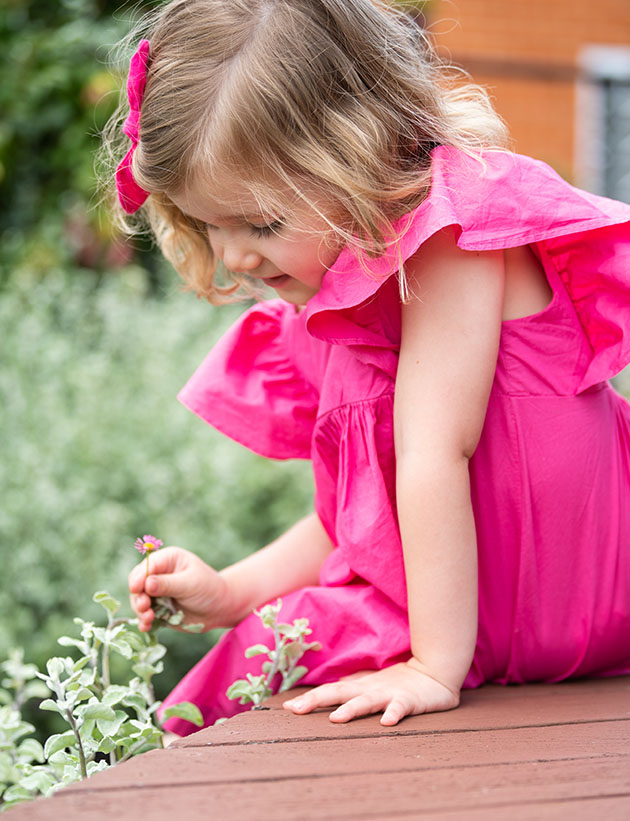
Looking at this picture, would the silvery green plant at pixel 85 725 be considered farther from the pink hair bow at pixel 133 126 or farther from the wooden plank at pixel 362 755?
the pink hair bow at pixel 133 126

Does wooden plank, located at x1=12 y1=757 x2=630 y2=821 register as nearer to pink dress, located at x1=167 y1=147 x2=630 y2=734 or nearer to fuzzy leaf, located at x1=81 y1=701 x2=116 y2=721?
fuzzy leaf, located at x1=81 y1=701 x2=116 y2=721

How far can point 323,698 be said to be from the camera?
1327 millimetres

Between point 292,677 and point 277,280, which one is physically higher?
point 277,280

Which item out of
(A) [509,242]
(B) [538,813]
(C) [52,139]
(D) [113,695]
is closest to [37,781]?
(D) [113,695]

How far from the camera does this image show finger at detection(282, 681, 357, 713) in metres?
1.32

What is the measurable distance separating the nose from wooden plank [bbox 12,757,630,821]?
2.50 feet

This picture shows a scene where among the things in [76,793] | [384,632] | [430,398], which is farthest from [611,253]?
[76,793]

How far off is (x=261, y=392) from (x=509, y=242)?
0.58m

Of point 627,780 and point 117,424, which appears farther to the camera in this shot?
point 117,424

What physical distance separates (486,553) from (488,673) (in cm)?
19

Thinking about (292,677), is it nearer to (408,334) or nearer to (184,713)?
(184,713)

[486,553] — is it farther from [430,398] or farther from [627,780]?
[627,780]

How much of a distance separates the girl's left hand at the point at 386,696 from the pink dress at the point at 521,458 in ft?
0.43

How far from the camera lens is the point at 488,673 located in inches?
62.4
